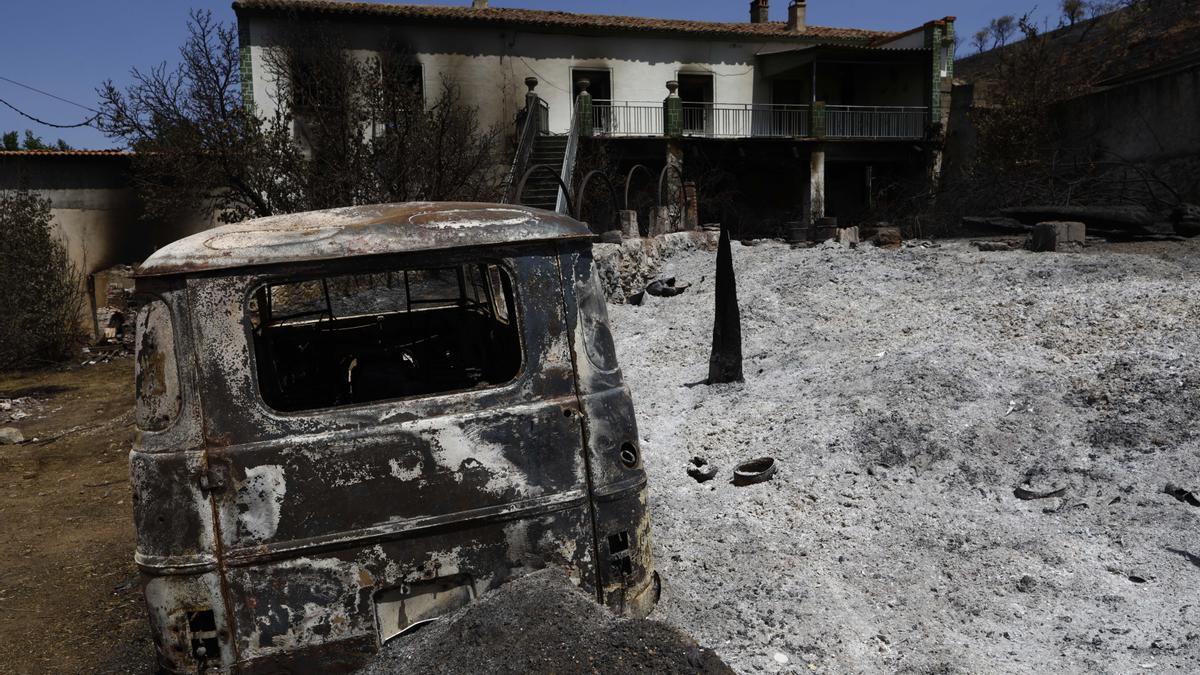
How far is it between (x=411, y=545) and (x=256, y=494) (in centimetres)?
53

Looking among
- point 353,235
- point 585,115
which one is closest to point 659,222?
point 585,115

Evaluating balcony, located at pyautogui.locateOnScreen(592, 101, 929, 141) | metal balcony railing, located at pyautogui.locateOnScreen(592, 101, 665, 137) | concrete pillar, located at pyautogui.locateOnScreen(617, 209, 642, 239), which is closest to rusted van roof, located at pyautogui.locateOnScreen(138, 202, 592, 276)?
concrete pillar, located at pyautogui.locateOnScreen(617, 209, 642, 239)

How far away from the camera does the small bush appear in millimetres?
13758

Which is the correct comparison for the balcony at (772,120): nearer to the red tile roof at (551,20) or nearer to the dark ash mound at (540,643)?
the red tile roof at (551,20)

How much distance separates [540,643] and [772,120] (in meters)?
24.1

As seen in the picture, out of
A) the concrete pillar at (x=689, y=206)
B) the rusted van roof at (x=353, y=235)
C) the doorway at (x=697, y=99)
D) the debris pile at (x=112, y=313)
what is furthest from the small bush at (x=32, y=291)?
the doorway at (x=697, y=99)

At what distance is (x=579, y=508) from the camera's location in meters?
3.03

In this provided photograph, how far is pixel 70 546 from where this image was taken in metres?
5.89

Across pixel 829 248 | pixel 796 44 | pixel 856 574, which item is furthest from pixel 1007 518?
pixel 796 44

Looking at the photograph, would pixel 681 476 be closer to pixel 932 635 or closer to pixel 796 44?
pixel 932 635

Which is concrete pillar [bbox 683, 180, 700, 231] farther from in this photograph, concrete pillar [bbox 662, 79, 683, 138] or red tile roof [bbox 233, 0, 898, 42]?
red tile roof [bbox 233, 0, 898, 42]

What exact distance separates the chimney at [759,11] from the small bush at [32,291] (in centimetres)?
2090

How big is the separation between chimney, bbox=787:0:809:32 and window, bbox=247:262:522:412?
78.0ft

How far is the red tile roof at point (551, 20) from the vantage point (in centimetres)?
2050
